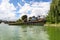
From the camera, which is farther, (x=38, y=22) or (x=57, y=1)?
(x=38, y=22)

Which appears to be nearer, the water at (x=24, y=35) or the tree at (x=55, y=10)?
the water at (x=24, y=35)

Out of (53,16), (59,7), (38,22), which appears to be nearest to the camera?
(59,7)

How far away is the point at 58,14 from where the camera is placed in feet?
109

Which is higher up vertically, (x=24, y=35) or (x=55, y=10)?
(x=55, y=10)

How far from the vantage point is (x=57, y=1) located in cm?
3262

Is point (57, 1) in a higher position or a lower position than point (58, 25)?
higher

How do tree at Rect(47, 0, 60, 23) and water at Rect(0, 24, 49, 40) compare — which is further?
tree at Rect(47, 0, 60, 23)

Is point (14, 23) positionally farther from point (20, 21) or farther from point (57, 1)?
point (57, 1)

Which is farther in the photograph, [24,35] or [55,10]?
[55,10]

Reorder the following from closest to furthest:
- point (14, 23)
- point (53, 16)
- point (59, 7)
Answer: point (59, 7) < point (53, 16) < point (14, 23)

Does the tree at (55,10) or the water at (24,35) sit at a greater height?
the tree at (55,10)

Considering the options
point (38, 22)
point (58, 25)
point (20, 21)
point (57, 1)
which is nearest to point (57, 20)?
point (58, 25)

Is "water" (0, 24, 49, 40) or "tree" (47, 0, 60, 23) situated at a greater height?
"tree" (47, 0, 60, 23)

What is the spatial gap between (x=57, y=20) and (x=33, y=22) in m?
27.1
